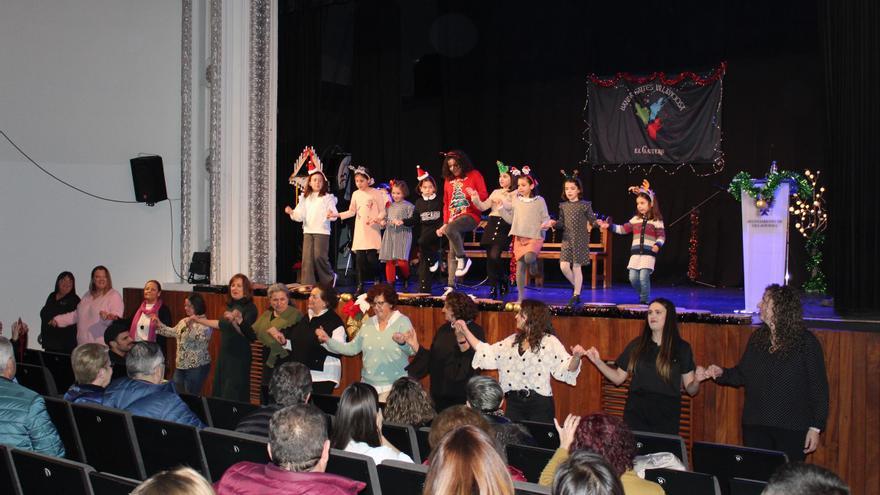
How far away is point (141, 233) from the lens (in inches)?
448

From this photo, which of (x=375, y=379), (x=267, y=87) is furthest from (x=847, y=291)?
(x=267, y=87)

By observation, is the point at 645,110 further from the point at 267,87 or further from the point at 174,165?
the point at 174,165

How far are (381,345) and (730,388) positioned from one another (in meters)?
2.68

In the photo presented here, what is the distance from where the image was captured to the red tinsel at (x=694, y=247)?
1155cm

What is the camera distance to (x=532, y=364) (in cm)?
599

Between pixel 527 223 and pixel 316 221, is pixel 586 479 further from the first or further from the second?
pixel 316 221

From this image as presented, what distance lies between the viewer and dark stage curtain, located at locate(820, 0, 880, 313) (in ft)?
22.5

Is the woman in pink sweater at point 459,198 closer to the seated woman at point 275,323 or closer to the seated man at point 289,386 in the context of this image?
the seated woman at point 275,323

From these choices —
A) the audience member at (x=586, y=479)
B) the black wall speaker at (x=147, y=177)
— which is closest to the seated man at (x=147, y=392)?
the audience member at (x=586, y=479)

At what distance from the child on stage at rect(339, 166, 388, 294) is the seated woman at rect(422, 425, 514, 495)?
271 inches

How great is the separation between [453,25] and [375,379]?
25.2ft

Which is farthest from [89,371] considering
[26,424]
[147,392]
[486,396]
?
[486,396]

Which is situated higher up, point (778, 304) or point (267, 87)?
point (267, 87)

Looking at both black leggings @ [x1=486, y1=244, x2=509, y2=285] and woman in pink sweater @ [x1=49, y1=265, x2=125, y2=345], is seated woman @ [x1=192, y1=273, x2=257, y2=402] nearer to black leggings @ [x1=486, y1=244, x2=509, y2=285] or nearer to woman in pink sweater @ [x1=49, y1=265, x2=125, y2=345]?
woman in pink sweater @ [x1=49, y1=265, x2=125, y2=345]
